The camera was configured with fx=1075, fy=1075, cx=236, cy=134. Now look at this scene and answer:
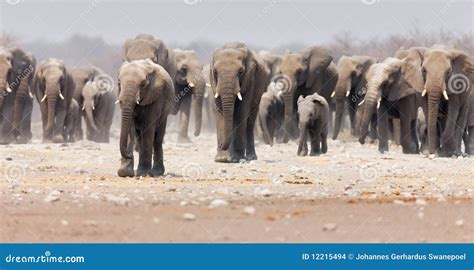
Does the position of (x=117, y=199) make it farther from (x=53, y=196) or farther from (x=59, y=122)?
(x=59, y=122)

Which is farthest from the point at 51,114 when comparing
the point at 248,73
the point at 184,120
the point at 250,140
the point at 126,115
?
the point at 126,115

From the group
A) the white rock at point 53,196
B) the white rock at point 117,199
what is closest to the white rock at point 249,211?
Result: the white rock at point 117,199

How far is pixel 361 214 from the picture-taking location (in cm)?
1084

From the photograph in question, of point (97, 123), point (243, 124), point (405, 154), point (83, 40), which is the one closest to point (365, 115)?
point (405, 154)

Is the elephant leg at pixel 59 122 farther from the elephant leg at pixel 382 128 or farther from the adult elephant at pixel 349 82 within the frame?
the elephant leg at pixel 382 128

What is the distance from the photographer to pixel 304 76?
29656 mm

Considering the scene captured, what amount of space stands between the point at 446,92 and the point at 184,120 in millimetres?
9773

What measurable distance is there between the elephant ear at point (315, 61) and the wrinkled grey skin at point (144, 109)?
14284mm

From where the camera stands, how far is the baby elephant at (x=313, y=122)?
2216 centimetres

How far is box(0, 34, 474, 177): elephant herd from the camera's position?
15516mm

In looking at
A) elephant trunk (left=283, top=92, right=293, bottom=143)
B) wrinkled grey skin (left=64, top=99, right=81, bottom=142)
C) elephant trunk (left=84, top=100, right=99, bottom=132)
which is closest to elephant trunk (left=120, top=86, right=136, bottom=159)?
elephant trunk (left=283, top=92, right=293, bottom=143)

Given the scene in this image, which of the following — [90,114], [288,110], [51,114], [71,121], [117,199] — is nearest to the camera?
[117,199]

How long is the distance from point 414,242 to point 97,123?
2429 centimetres

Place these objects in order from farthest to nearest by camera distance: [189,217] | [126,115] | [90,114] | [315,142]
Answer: [90,114] → [315,142] → [126,115] → [189,217]
